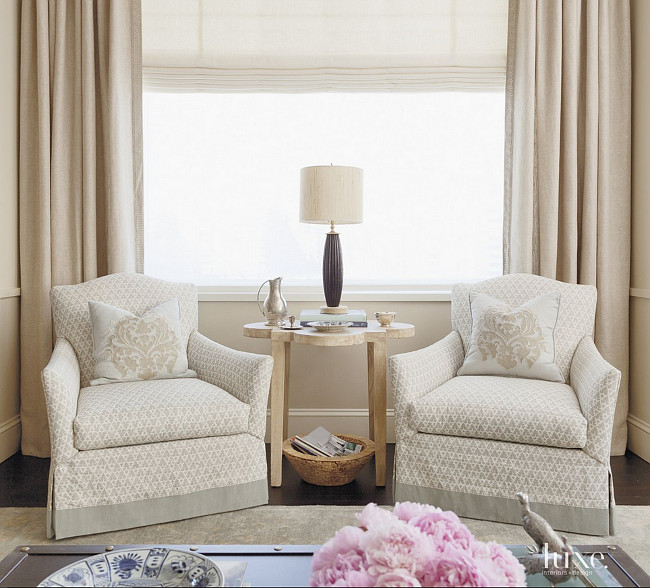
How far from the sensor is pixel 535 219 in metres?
3.29

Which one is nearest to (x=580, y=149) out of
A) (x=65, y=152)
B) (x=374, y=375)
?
(x=374, y=375)

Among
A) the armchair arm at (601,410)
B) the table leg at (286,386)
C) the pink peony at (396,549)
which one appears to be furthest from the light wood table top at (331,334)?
the pink peony at (396,549)

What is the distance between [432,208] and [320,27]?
1.16m

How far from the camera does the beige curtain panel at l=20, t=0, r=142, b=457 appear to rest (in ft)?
10.4

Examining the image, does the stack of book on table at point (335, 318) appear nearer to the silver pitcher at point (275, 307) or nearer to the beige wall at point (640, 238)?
the silver pitcher at point (275, 307)

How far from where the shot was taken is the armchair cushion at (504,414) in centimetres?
226

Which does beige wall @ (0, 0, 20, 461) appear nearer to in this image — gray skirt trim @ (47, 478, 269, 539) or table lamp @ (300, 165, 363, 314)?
gray skirt trim @ (47, 478, 269, 539)

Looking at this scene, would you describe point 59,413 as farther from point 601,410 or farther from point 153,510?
point 601,410

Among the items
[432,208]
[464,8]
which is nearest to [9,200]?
[432,208]

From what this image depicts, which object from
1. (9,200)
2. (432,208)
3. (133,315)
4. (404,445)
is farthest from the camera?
(432,208)

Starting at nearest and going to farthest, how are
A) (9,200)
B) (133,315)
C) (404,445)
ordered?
(404,445), (133,315), (9,200)

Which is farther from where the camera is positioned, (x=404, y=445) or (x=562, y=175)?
(x=562, y=175)

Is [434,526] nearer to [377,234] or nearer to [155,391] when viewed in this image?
[155,391]

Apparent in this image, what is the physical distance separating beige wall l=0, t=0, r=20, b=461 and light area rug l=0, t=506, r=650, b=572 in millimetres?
853
